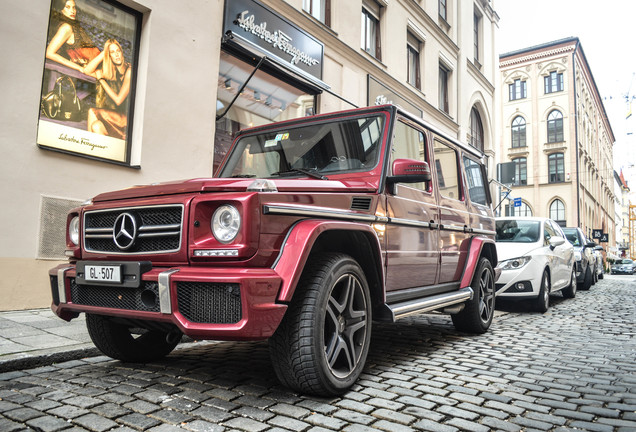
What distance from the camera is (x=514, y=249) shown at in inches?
302

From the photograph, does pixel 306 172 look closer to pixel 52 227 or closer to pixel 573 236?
pixel 52 227

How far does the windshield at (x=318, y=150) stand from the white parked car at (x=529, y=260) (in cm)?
424

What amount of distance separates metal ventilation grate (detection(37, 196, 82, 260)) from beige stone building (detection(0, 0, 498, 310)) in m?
0.01

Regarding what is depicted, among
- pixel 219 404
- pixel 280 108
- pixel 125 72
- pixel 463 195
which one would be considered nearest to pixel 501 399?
pixel 219 404

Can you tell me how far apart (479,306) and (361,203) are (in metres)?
2.66

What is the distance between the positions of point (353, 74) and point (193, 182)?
32.4ft

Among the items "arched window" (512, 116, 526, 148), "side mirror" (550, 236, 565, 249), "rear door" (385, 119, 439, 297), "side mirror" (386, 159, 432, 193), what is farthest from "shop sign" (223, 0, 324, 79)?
"arched window" (512, 116, 526, 148)

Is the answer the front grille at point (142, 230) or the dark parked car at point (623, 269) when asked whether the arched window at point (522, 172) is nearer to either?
the dark parked car at point (623, 269)

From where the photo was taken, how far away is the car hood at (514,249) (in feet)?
24.8

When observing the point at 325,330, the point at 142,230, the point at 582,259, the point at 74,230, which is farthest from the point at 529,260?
the point at 74,230

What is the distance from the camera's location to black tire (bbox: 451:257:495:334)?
5230mm

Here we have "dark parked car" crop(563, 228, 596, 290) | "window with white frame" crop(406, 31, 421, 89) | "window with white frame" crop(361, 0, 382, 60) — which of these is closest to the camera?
"dark parked car" crop(563, 228, 596, 290)

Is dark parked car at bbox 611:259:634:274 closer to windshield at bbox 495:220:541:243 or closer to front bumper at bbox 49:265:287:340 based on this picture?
windshield at bbox 495:220:541:243

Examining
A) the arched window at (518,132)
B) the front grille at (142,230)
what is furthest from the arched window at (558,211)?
the front grille at (142,230)
